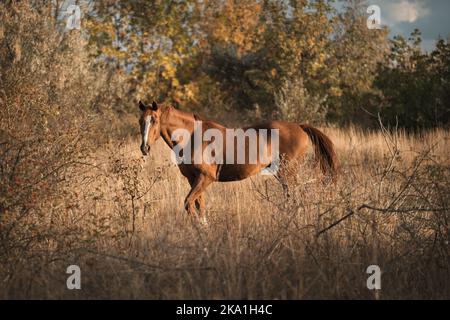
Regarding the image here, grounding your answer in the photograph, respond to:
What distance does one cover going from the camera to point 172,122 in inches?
304

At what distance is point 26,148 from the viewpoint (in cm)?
550

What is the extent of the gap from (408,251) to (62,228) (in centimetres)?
378

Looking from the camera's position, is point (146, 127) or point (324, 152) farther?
point (324, 152)

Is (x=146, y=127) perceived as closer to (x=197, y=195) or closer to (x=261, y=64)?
(x=197, y=195)

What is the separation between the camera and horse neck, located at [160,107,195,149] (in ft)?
25.1

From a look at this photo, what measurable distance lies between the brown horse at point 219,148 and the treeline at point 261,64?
8.35m

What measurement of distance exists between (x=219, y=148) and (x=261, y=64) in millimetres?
14516

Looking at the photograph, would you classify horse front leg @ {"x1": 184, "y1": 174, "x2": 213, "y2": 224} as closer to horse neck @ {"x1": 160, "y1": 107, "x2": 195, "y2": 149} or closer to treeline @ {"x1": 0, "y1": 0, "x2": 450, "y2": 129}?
horse neck @ {"x1": 160, "y1": 107, "x2": 195, "y2": 149}

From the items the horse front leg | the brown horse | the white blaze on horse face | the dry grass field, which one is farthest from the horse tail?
the white blaze on horse face

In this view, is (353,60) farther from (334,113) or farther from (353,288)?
(353,288)

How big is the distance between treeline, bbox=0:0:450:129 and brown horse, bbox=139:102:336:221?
8355 mm

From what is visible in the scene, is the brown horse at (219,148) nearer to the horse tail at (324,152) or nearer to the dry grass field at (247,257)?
the horse tail at (324,152)

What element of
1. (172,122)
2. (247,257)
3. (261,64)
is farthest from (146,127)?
(261,64)

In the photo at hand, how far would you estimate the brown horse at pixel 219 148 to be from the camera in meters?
7.44
